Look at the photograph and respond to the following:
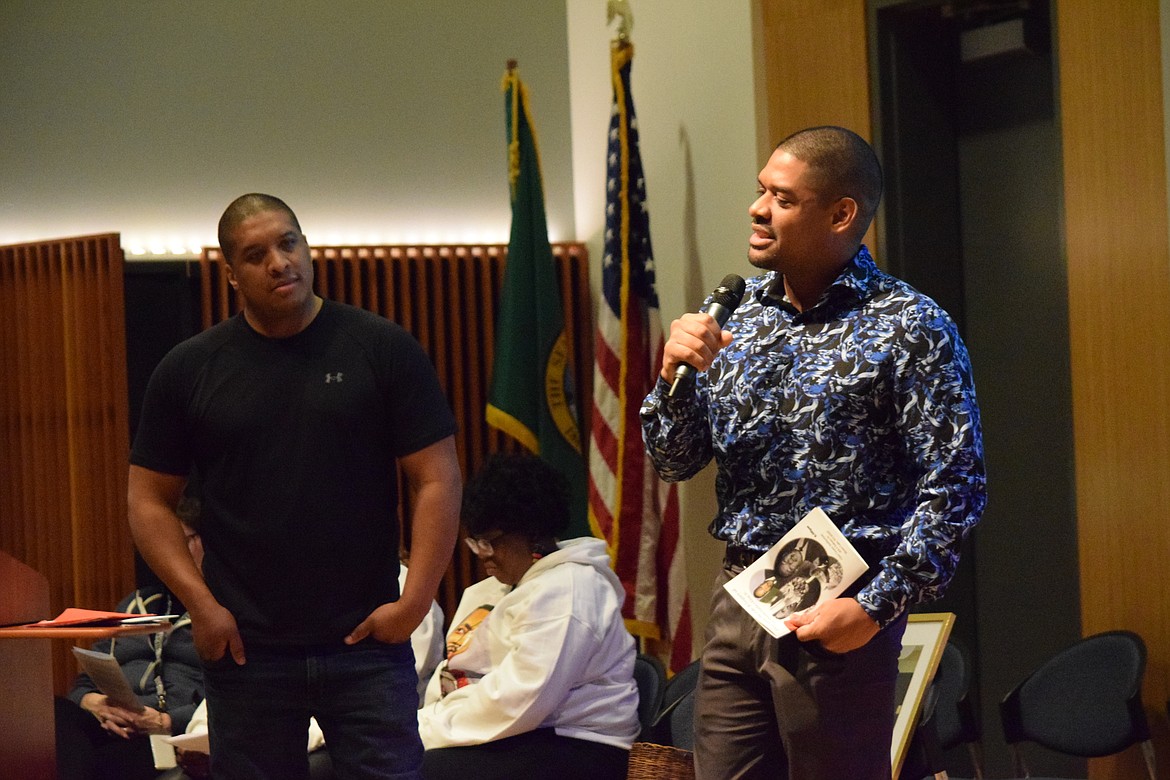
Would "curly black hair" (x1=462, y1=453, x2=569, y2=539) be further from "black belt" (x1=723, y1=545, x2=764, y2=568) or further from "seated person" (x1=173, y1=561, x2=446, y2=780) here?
"black belt" (x1=723, y1=545, x2=764, y2=568)

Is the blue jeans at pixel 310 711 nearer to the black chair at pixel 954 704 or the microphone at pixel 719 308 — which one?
the microphone at pixel 719 308

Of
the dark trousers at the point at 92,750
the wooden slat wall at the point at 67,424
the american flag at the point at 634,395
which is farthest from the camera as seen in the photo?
the wooden slat wall at the point at 67,424

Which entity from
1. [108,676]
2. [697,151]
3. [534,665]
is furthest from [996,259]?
[108,676]

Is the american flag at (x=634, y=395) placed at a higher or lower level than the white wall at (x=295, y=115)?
lower

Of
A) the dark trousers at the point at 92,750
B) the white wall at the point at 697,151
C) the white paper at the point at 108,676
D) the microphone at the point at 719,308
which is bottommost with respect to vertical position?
the dark trousers at the point at 92,750

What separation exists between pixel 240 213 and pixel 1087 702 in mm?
2713

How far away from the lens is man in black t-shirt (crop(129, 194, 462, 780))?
9.73 ft

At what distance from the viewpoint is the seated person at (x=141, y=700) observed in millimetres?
4609

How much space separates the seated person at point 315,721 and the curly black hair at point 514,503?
0.32 m

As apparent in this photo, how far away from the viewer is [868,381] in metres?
2.32

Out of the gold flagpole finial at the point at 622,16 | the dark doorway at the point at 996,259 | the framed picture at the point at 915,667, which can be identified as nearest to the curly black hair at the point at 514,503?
the framed picture at the point at 915,667

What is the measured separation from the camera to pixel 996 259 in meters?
A: 4.75

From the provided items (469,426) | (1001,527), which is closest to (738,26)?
(1001,527)

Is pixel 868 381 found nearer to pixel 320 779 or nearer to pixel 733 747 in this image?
pixel 733 747
